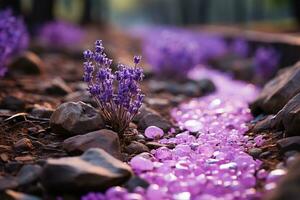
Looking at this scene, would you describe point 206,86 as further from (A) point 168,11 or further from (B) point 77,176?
(A) point 168,11

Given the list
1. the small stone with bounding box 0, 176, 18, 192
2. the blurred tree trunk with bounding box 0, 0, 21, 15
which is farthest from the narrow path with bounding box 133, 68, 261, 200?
the blurred tree trunk with bounding box 0, 0, 21, 15

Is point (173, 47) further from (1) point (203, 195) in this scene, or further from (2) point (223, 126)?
(1) point (203, 195)

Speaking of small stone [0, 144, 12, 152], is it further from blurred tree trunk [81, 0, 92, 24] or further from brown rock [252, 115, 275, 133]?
blurred tree trunk [81, 0, 92, 24]

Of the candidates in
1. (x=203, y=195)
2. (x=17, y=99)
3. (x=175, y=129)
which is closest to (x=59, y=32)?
(x=17, y=99)

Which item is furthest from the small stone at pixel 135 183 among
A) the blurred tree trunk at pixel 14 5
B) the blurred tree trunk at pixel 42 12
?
the blurred tree trunk at pixel 42 12

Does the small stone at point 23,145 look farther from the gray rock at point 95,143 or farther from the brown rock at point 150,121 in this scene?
the brown rock at point 150,121
